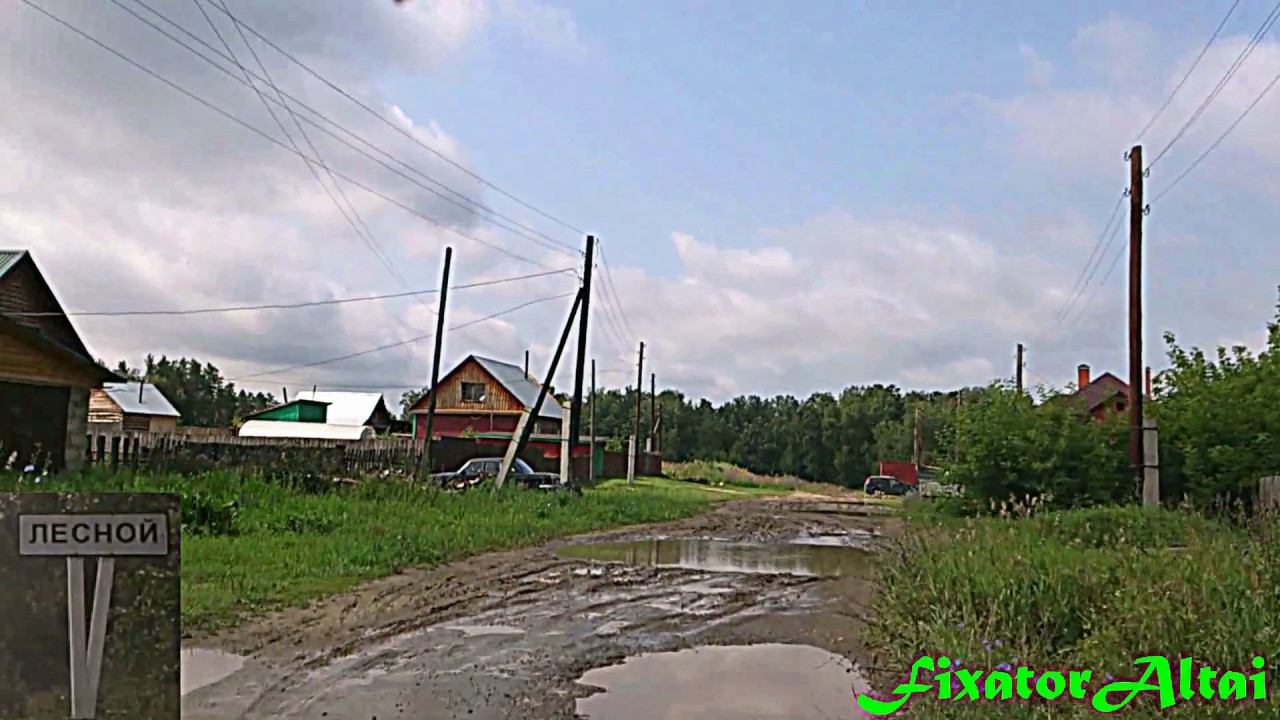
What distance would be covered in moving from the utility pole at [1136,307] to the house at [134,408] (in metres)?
42.5

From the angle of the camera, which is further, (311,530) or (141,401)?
(141,401)

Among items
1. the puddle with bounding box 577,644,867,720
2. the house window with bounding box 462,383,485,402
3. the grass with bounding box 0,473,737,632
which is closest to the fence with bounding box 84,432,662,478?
the grass with bounding box 0,473,737,632

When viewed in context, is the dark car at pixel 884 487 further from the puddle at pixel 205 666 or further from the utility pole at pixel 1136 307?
the puddle at pixel 205 666

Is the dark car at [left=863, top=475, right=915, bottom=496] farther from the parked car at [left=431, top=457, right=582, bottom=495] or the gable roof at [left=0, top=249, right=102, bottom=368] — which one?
the gable roof at [left=0, top=249, right=102, bottom=368]

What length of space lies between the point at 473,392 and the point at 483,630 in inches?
1947

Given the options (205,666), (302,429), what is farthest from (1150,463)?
(302,429)

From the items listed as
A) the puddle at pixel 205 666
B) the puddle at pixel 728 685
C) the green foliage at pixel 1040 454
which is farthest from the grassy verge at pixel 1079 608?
the green foliage at pixel 1040 454

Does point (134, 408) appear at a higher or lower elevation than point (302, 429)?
higher

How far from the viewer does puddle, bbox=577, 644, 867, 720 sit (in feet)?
23.0

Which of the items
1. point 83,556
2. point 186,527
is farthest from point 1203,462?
point 83,556

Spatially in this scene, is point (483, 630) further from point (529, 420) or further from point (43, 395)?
point (529, 420)

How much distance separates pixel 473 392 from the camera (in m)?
58.5

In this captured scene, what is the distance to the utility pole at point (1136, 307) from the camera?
70.1 ft

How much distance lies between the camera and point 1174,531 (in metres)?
13.6
